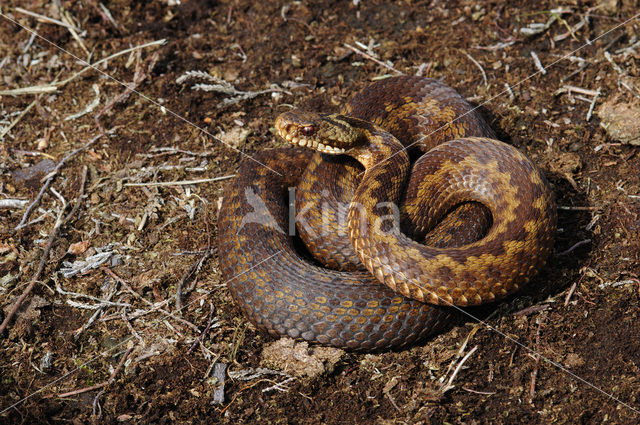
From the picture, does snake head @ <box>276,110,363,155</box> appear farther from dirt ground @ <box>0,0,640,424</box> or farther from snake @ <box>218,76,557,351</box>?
dirt ground @ <box>0,0,640,424</box>

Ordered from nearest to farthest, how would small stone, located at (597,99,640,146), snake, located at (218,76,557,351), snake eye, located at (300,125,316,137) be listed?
snake, located at (218,76,557,351) < snake eye, located at (300,125,316,137) < small stone, located at (597,99,640,146)

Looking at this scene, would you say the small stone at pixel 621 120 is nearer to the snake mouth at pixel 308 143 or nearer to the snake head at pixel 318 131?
the snake head at pixel 318 131

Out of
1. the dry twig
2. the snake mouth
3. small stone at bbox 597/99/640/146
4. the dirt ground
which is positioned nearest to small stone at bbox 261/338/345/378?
the dirt ground

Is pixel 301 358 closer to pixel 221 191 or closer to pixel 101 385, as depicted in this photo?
pixel 101 385

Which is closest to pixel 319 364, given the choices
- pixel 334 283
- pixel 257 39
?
pixel 334 283

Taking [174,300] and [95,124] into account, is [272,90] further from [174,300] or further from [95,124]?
[174,300]

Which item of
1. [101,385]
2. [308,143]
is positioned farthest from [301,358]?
[308,143]

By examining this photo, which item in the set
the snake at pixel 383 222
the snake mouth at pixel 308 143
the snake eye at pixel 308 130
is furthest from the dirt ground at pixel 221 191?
the snake eye at pixel 308 130
